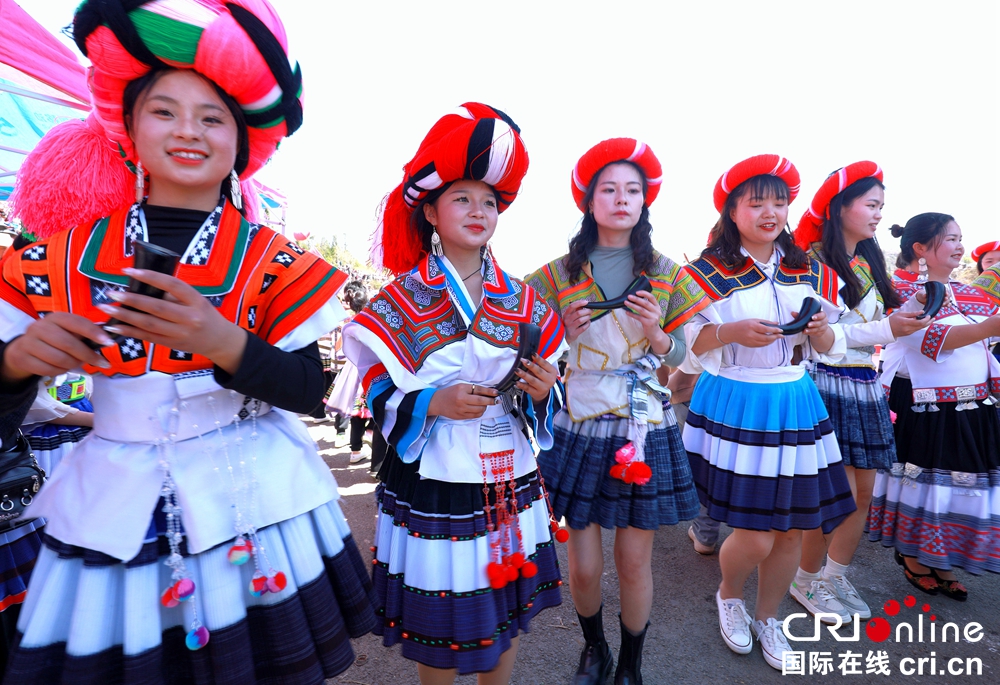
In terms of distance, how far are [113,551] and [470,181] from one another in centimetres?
137

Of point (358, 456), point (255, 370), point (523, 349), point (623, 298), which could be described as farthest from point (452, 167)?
point (358, 456)

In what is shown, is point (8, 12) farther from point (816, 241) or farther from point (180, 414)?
point (816, 241)

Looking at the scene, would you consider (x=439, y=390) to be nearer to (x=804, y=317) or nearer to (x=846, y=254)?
(x=804, y=317)

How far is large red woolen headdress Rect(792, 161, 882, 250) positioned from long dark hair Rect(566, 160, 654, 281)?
1043mm

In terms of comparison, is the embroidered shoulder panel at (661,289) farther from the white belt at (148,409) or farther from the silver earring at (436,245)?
the white belt at (148,409)

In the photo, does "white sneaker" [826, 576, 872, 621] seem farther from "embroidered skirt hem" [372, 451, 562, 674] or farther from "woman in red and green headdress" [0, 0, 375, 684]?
"woman in red and green headdress" [0, 0, 375, 684]

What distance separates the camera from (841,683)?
7.82 feet

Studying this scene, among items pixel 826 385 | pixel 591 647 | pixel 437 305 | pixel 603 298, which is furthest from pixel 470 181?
pixel 826 385

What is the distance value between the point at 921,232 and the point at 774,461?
6.31ft

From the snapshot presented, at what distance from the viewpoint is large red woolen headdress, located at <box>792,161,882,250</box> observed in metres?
3.01

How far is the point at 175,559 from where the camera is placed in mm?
1079

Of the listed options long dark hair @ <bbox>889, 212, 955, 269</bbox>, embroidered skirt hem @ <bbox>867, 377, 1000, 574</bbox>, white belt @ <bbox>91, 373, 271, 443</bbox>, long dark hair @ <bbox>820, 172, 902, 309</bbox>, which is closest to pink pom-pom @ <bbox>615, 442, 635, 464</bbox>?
white belt @ <bbox>91, 373, 271, 443</bbox>

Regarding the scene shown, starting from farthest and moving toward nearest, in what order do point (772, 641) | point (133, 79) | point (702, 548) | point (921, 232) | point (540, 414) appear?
point (702, 548)
point (921, 232)
point (772, 641)
point (540, 414)
point (133, 79)

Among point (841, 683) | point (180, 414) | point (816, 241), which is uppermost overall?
point (816, 241)
